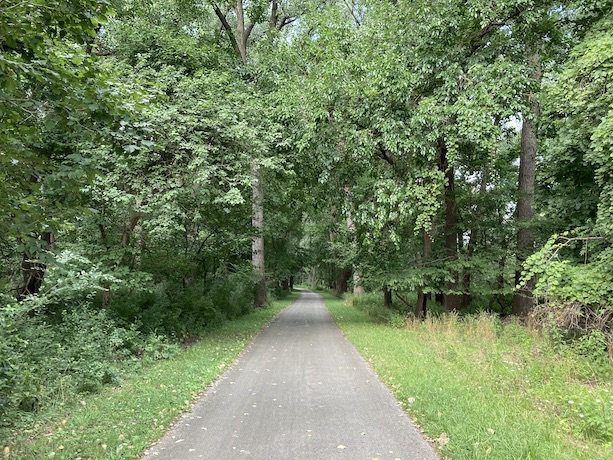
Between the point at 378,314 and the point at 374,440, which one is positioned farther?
the point at 378,314

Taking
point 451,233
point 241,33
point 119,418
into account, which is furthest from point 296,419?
point 241,33

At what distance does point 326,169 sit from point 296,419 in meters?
9.23

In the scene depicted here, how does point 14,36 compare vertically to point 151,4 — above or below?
below

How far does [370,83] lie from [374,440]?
10226 mm

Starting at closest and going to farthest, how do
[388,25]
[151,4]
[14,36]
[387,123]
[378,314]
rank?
[14,36] < [387,123] < [388,25] < [151,4] < [378,314]

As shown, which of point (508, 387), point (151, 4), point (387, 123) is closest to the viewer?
point (508, 387)

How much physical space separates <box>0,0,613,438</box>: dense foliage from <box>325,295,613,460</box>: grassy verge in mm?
1633

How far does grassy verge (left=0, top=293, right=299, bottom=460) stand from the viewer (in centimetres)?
428

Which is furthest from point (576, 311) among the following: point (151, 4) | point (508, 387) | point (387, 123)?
point (151, 4)

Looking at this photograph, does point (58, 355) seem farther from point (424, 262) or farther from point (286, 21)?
point (286, 21)

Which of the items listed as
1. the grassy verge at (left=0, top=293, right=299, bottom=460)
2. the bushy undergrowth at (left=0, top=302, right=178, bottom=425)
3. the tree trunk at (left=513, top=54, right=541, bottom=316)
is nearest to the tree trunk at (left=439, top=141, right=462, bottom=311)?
the tree trunk at (left=513, top=54, right=541, bottom=316)

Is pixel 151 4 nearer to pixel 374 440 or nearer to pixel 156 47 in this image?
pixel 156 47

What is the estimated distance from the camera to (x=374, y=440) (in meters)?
4.59

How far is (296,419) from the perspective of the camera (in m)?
5.32
